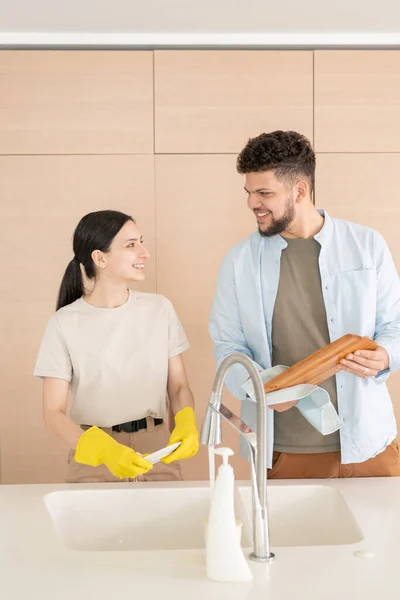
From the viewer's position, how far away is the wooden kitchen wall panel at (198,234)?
3.40 meters

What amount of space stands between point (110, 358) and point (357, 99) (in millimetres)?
1791

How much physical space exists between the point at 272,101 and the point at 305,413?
180 cm

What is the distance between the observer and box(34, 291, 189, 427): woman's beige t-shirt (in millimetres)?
2320

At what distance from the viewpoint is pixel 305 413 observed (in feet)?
6.68

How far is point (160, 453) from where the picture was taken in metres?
1.87

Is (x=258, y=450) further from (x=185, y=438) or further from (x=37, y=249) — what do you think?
(x=37, y=249)

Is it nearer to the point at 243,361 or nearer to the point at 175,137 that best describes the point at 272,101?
the point at 175,137

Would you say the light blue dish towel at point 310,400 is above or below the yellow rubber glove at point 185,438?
above

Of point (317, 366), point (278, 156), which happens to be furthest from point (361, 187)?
point (317, 366)

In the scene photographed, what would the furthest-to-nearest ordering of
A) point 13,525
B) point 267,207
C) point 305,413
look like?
point 267,207 < point 305,413 < point 13,525

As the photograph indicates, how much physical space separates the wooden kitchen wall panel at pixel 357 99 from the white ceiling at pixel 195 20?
10cm

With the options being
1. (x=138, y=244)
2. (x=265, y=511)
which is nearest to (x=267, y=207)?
(x=138, y=244)

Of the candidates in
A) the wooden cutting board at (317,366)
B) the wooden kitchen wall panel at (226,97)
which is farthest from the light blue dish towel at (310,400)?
the wooden kitchen wall panel at (226,97)

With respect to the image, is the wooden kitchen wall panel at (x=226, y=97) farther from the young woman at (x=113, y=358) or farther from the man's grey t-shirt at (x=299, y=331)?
the man's grey t-shirt at (x=299, y=331)
